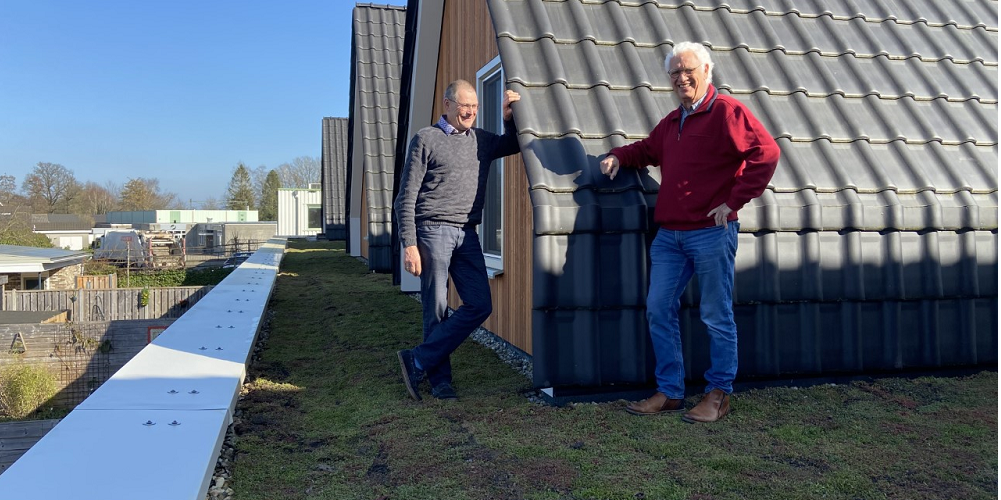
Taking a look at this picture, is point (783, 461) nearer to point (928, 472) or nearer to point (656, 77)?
point (928, 472)

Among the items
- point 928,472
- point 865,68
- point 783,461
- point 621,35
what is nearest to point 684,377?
point 783,461

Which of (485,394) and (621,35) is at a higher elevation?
(621,35)

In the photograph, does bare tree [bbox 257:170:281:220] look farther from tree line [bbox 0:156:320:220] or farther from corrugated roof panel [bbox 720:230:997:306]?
corrugated roof panel [bbox 720:230:997:306]

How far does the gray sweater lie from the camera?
393 cm

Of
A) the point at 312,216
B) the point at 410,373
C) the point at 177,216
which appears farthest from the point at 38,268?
the point at 177,216

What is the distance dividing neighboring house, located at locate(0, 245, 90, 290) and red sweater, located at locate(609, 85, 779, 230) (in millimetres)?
22924

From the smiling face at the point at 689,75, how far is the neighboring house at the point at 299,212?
4418cm

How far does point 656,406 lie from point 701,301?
1.84 feet

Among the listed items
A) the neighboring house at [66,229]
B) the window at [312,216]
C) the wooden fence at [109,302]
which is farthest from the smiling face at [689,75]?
the neighboring house at [66,229]

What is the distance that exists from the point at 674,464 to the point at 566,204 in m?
1.41

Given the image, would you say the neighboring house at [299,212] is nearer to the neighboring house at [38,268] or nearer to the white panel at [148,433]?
the neighboring house at [38,268]

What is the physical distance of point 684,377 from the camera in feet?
12.6

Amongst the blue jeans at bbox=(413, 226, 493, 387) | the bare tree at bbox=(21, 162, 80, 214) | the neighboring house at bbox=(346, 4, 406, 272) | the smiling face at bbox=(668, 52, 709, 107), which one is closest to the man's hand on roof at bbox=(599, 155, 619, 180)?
the smiling face at bbox=(668, 52, 709, 107)

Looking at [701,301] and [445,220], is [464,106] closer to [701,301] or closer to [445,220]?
[445,220]
